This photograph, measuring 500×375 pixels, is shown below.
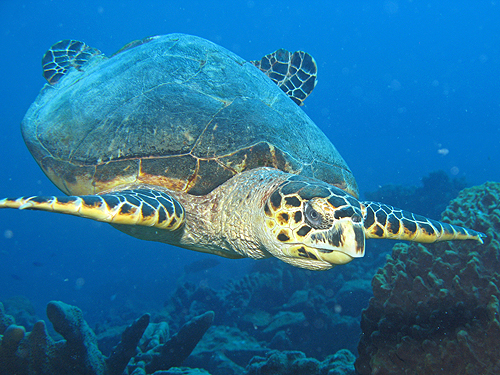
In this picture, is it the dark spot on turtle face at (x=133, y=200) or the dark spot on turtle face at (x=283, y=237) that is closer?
the dark spot on turtle face at (x=283, y=237)

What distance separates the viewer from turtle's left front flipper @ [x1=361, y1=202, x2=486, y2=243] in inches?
96.1

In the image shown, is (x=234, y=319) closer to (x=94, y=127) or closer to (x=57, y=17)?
(x=94, y=127)

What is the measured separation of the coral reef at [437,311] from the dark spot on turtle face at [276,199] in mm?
1881

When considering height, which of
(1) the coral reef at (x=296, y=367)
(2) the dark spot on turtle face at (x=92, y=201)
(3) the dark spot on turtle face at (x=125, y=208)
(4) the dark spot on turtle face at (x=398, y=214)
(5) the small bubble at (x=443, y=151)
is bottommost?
(1) the coral reef at (x=296, y=367)

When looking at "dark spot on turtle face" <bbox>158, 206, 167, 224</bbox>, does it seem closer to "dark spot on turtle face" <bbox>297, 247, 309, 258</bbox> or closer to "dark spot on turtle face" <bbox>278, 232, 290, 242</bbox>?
"dark spot on turtle face" <bbox>278, 232, 290, 242</bbox>

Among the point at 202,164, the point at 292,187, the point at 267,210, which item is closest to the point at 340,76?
the point at 202,164

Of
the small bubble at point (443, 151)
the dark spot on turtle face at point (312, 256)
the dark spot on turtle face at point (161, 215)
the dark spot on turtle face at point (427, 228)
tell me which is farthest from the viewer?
the small bubble at point (443, 151)

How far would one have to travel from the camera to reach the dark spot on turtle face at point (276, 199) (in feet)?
6.47

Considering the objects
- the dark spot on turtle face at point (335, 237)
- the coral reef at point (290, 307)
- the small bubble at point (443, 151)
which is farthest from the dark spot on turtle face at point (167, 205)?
the small bubble at point (443, 151)

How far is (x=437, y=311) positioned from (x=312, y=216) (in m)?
1.93

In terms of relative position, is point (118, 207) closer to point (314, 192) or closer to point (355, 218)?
point (314, 192)

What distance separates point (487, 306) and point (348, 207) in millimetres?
1914

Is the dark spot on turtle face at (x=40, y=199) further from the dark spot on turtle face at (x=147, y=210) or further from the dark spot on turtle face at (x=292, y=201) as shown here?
the dark spot on turtle face at (x=292, y=201)

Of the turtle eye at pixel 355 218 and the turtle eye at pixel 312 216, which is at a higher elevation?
the turtle eye at pixel 355 218
